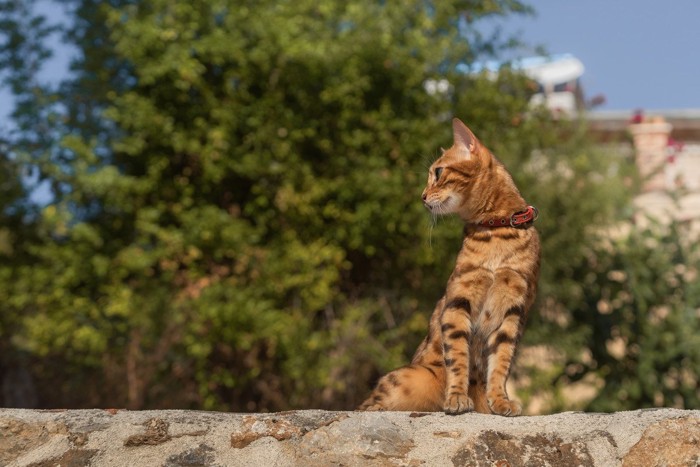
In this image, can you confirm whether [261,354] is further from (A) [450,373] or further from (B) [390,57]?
(A) [450,373]

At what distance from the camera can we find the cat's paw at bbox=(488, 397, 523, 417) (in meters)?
3.85

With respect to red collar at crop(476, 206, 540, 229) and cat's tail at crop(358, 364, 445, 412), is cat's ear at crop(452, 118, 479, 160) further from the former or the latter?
cat's tail at crop(358, 364, 445, 412)

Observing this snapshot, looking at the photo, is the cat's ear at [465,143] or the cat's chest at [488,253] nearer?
the cat's chest at [488,253]

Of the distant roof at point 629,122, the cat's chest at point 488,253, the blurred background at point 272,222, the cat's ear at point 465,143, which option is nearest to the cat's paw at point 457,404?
the cat's chest at point 488,253

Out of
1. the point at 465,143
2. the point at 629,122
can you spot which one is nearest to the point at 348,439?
the point at 465,143

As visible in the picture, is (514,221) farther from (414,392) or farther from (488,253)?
(414,392)

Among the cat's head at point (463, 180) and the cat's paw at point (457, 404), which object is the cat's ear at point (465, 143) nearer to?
the cat's head at point (463, 180)

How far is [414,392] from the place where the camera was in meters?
4.15

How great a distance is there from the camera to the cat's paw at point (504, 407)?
3850 millimetres

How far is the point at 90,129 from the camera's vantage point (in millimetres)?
12227

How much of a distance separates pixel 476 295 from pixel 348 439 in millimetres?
891

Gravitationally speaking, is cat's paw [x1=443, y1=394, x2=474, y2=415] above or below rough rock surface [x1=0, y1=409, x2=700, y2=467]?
above

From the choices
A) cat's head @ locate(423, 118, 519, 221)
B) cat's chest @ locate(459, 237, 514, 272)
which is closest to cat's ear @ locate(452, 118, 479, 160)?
cat's head @ locate(423, 118, 519, 221)

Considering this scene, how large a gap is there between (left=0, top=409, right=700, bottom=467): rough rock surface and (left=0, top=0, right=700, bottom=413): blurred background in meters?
6.97
